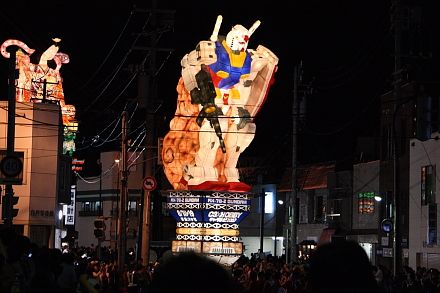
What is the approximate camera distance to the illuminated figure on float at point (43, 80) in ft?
157

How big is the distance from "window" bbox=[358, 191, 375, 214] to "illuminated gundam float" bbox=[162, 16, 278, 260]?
1534 cm

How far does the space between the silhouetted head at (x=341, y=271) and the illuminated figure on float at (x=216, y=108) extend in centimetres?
3342

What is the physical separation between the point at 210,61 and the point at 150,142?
12.5 ft

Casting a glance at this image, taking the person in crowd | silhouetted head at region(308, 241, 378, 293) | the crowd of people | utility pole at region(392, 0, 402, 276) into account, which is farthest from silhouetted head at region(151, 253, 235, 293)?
utility pole at region(392, 0, 402, 276)

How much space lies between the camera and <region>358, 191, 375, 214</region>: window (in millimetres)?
53094

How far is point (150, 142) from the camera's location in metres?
37.3

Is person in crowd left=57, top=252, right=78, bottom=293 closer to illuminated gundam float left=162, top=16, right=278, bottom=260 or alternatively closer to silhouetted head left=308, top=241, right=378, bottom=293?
silhouetted head left=308, top=241, right=378, bottom=293

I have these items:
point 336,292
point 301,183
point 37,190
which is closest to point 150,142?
point 37,190

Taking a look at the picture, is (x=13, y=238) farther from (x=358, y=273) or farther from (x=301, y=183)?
(x=301, y=183)

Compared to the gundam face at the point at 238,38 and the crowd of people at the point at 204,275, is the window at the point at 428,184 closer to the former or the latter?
the gundam face at the point at 238,38

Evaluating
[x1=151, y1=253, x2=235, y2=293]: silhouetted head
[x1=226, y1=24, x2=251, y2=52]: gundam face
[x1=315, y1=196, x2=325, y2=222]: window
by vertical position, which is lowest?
[x1=151, y1=253, x2=235, y2=293]: silhouetted head

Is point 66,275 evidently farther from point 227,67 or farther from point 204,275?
point 227,67

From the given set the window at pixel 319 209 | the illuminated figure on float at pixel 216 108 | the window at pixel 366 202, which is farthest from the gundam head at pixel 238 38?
the window at pixel 319 209

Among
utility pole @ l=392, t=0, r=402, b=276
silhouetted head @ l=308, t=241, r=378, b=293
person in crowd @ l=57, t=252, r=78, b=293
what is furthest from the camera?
utility pole @ l=392, t=0, r=402, b=276
